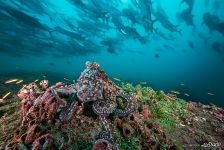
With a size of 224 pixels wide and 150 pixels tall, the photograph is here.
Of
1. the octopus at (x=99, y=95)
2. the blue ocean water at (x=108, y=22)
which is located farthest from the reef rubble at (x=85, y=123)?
the blue ocean water at (x=108, y=22)

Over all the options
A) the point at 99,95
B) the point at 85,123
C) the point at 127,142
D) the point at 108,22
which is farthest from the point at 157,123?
the point at 108,22

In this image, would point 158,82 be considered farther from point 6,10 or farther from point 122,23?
point 6,10

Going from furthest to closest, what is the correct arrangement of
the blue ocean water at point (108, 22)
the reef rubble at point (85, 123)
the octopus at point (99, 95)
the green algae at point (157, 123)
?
the blue ocean water at point (108, 22)
the octopus at point (99, 95)
the green algae at point (157, 123)
the reef rubble at point (85, 123)

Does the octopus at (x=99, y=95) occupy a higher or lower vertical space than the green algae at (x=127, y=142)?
higher

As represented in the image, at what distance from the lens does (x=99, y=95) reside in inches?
244

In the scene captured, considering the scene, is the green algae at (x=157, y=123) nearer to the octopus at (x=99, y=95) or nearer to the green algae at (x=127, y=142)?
the green algae at (x=127, y=142)

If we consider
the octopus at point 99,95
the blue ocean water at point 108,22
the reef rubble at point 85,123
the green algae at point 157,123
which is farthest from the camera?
the blue ocean water at point 108,22

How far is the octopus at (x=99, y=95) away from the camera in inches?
238

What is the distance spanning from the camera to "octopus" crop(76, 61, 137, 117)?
238 inches

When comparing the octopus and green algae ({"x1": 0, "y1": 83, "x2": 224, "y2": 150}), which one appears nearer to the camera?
Answer: green algae ({"x1": 0, "y1": 83, "x2": 224, "y2": 150})

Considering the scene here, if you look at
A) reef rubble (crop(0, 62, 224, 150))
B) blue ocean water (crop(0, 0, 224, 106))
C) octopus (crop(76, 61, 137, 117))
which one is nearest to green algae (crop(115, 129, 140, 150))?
reef rubble (crop(0, 62, 224, 150))

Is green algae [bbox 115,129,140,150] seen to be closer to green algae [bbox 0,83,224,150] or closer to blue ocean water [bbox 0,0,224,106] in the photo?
green algae [bbox 0,83,224,150]

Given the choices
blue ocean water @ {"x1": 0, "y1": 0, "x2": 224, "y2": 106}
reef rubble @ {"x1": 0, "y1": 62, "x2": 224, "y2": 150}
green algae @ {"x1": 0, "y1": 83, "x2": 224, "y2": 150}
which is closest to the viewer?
reef rubble @ {"x1": 0, "y1": 62, "x2": 224, "y2": 150}

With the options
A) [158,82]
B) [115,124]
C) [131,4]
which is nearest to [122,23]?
[131,4]
